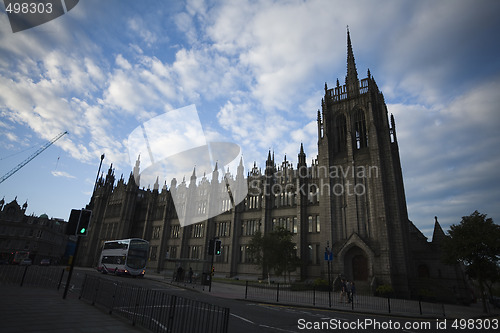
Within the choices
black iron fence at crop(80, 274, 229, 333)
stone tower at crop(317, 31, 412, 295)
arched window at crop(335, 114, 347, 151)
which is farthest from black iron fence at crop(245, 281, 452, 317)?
arched window at crop(335, 114, 347, 151)

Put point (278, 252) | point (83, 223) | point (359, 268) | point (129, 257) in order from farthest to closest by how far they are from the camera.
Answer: point (278, 252)
point (359, 268)
point (129, 257)
point (83, 223)

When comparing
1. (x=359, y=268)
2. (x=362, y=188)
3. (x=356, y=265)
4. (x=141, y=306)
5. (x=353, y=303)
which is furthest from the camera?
(x=362, y=188)

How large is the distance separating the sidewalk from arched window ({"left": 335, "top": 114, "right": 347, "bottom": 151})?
3940 cm

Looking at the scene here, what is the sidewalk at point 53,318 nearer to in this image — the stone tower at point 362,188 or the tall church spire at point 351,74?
the stone tower at point 362,188

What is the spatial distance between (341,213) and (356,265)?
7.07m

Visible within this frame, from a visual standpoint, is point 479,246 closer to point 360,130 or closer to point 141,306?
point 360,130

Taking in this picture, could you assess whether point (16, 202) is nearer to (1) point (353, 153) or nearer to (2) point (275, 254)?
(2) point (275, 254)

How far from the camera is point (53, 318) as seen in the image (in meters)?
8.23

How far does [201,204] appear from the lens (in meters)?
58.0

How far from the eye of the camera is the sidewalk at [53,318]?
23.4 ft

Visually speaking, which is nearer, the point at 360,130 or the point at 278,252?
the point at 278,252

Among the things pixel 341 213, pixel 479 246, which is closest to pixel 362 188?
pixel 341 213

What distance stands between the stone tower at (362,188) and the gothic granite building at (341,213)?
13 centimetres

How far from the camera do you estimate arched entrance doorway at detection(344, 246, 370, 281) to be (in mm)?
34031
